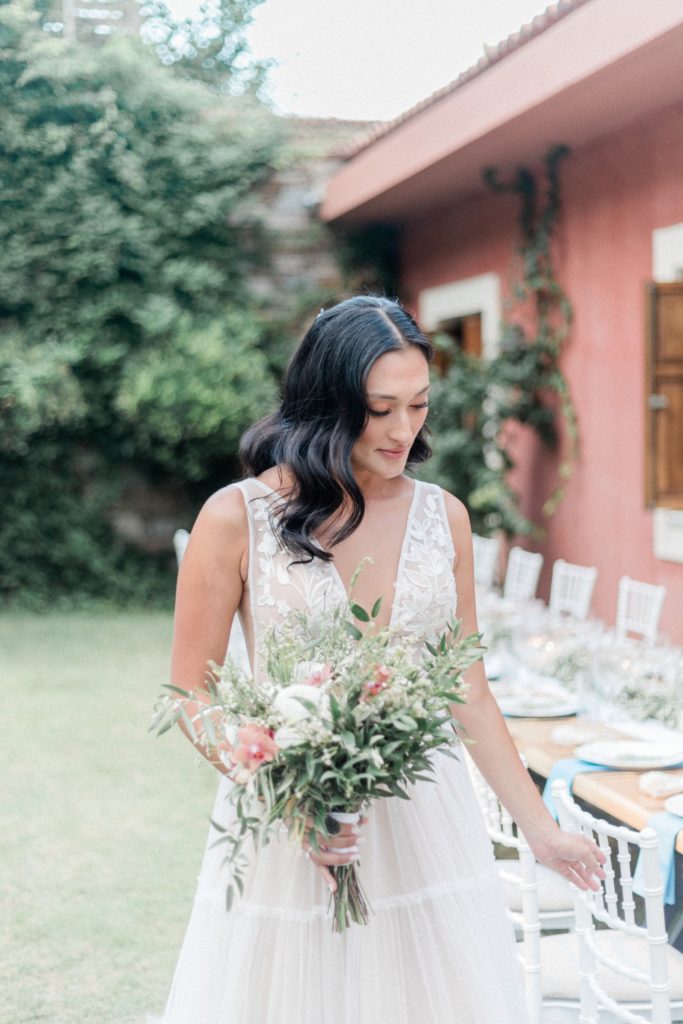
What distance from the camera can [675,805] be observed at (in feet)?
9.18

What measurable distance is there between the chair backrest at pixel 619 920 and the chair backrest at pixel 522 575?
4.28 metres

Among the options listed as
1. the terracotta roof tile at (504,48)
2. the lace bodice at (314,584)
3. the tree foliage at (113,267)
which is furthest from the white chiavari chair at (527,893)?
the tree foliage at (113,267)

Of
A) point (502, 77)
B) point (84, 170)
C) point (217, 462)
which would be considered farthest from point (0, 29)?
point (502, 77)

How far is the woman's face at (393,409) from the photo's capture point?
183cm

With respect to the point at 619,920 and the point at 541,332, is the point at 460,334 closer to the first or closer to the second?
the point at 541,332

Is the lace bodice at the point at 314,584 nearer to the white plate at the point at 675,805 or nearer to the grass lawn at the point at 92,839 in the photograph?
the grass lawn at the point at 92,839

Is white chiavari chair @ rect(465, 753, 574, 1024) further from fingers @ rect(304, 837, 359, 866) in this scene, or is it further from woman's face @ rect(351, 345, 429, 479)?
woman's face @ rect(351, 345, 429, 479)

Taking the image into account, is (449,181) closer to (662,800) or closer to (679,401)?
(679,401)

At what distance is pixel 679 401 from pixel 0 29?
7191mm

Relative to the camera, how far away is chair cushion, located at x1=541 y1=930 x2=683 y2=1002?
250 cm

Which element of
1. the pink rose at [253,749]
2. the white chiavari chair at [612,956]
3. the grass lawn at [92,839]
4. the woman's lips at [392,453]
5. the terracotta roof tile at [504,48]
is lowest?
the grass lawn at [92,839]

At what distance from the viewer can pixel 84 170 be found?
34.4 feet

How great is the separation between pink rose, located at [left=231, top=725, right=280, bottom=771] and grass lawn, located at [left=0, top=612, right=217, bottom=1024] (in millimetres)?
407

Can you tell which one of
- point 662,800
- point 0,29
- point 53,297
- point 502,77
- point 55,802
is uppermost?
point 0,29
